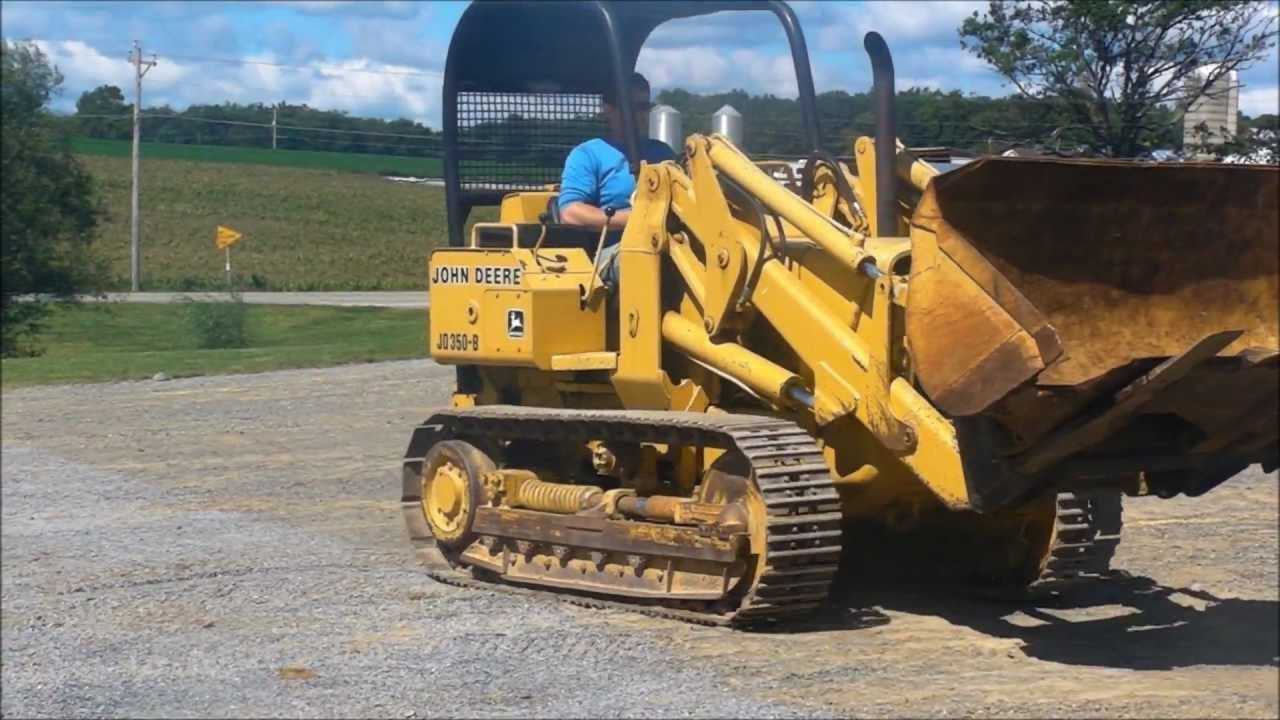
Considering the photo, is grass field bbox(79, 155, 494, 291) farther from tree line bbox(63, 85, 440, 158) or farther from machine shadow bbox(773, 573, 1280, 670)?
machine shadow bbox(773, 573, 1280, 670)

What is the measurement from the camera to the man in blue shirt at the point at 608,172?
357 inches

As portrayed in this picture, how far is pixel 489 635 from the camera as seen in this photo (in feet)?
25.3

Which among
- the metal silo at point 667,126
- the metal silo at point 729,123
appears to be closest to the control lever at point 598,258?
the metal silo at point 667,126

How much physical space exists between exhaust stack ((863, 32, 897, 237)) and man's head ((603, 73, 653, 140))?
1.28m

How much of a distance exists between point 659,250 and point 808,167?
0.86 metres

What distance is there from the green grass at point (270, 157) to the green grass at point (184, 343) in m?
1.02

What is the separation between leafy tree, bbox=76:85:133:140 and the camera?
24.9 feet

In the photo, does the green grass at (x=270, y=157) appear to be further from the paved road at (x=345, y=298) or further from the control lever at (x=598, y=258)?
the paved road at (x=345, y=298)

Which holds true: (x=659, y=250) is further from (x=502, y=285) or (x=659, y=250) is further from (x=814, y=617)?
(x=814, y=617)

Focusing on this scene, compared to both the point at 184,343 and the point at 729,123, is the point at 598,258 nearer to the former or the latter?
the point at 729,123

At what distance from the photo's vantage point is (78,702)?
6.61 metres

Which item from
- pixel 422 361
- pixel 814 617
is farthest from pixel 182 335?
pixel 814 617

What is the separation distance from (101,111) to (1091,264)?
13.7 feet

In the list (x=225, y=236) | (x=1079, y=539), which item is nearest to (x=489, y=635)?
(x=1079, y=539)
